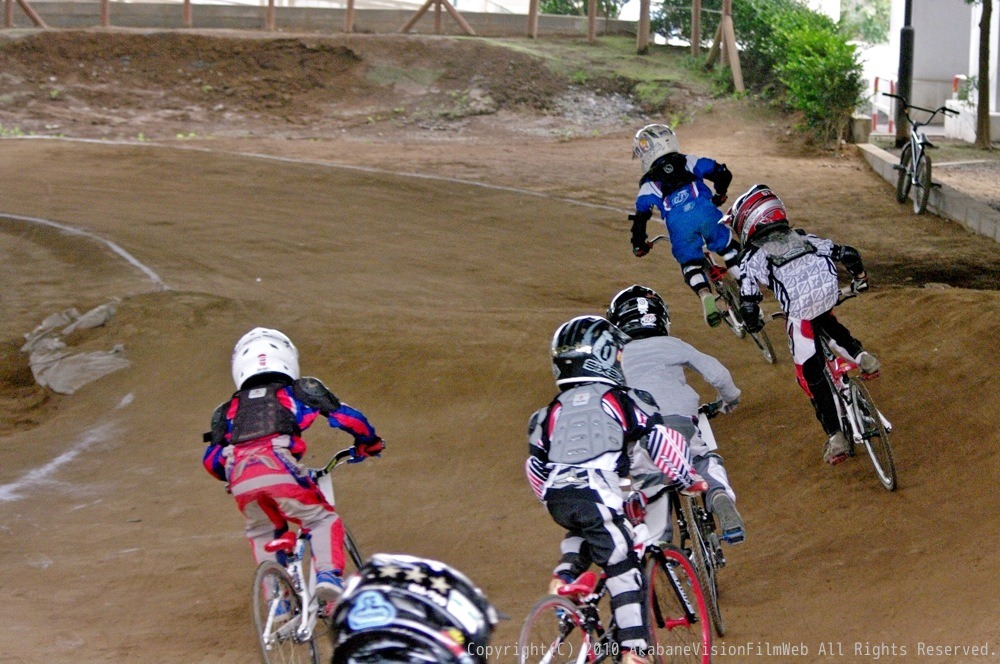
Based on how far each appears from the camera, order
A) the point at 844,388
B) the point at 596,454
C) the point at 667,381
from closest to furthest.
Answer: the point at 596,454 < the point at 667,381 < the point at 844,388

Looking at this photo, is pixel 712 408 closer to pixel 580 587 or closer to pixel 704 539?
pixel 704 539

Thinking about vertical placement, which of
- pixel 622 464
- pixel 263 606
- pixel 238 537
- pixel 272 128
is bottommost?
pixel 238 537

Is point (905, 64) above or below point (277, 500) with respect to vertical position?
above

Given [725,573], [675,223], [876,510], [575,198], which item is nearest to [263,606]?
[725,573]

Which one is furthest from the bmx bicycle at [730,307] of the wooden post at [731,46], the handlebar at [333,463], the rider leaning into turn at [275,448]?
the wooden post at [731,46]

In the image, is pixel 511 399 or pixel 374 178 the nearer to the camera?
pixel 511 399

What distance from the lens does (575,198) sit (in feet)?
62.6

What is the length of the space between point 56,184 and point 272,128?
710 cm

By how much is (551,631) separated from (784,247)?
13.7 feet

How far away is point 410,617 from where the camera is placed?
2.35 meters

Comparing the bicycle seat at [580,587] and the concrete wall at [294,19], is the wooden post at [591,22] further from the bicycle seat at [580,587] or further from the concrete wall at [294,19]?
the bicycle seat at [580,587]

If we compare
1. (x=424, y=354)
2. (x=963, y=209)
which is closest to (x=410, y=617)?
(x=424, y=354)

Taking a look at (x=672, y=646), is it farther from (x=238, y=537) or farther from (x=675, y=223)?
(x=675, y=223)

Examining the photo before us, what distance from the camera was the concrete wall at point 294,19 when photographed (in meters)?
32.2
